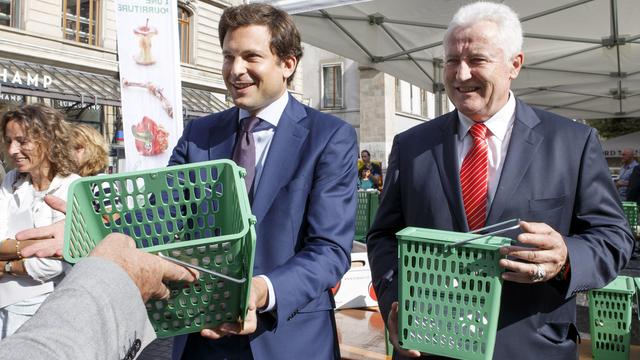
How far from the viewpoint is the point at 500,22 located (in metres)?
1.93

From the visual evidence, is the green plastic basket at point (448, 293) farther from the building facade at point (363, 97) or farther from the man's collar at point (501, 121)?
the building facade at point (363, 97)

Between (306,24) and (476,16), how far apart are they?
4985mm

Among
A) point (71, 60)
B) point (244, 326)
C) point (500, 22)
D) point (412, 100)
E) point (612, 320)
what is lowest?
point (612, 320)

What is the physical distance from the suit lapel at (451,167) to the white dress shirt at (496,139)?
0.04 metres

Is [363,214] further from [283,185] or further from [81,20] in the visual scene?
[81,20]

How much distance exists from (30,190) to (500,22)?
2642 millimetres

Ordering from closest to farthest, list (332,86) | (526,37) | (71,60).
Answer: (526,37) < (71,60) < (332,86)

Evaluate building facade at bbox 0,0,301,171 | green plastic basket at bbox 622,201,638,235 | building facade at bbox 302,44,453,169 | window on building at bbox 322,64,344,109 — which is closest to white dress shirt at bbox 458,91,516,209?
green plastic basket at bbox 622,201,638,235

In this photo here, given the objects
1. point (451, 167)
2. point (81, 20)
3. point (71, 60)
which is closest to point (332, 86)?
point (81, 20)

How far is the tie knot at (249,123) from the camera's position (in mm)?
2123

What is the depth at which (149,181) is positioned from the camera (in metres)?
1.45

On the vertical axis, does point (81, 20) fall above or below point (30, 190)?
above

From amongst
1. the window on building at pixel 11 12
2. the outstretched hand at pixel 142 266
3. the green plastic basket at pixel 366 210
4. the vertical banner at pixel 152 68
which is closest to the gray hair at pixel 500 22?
the outstretched hand at pixel 142 266

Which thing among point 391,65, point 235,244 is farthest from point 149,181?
point 391,65
